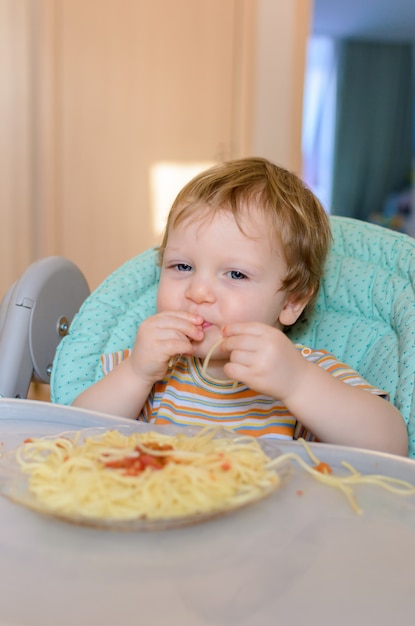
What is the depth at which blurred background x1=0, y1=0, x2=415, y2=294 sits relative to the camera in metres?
2.99

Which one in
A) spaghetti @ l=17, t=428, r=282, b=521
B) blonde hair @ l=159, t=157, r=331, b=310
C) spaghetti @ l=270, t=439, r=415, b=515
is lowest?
spaghetti @ l=270, t=439, r=415, b=515

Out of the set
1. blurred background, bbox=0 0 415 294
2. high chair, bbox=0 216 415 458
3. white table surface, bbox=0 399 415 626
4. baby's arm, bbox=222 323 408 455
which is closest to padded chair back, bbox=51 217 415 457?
high chair, bbox=0 216 415 458

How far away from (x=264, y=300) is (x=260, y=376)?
0.66 ft

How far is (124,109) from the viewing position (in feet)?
10.6

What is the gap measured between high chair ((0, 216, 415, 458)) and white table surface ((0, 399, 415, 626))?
1.60 ft

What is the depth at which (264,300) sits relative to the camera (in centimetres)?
107

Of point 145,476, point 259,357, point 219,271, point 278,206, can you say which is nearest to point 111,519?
point 145,476

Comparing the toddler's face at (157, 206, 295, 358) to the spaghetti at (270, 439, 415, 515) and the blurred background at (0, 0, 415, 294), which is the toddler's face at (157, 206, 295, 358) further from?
the blurred background at (0, 0, 415, 294)

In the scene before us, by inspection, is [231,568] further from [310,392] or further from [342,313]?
[342,313]

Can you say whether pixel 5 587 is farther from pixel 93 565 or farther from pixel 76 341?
pixel 76 341

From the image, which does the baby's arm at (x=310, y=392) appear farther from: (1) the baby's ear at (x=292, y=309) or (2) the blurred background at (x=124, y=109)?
(2) the blurred background at (x=124, y=109)

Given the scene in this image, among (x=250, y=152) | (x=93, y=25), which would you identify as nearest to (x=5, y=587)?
(x=93, y=25)

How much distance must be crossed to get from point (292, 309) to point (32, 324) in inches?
16.7

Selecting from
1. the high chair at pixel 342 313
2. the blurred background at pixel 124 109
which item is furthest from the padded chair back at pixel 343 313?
the blurred background at pixel 124 109
